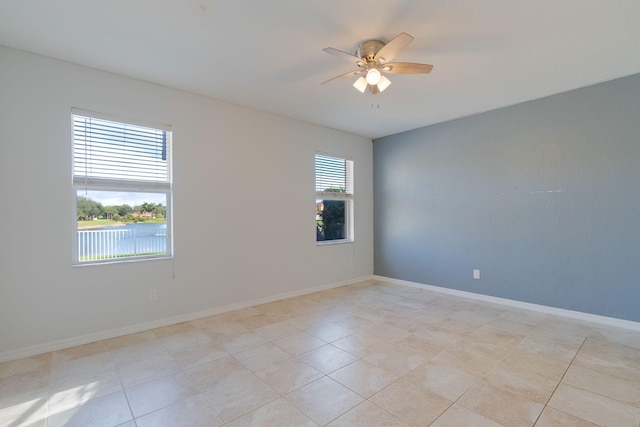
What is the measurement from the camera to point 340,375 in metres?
2.19

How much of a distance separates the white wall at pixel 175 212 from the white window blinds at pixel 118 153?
11 centimetres

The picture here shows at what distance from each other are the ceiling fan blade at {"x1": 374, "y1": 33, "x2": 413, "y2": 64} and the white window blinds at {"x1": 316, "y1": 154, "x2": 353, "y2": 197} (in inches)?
95.1

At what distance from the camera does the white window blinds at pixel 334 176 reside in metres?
4.70

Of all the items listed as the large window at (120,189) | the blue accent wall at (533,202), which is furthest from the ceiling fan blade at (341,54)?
the blue accent wall at (533,202)

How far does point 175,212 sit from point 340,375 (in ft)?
7.72

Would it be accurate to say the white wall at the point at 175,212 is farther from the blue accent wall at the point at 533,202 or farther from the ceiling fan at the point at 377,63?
the ceiling fan at the point at 377,63

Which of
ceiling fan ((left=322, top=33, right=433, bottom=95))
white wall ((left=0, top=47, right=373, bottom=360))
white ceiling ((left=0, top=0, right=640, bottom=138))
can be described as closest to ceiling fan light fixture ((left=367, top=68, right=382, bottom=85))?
ceiling fan ((left=322, top=33, right=433, bottom=95))

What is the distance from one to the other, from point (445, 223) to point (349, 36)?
3.10 metres

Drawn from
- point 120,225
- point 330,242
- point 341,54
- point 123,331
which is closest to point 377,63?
point 341,54

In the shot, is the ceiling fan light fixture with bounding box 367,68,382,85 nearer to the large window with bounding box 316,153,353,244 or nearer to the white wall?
the white wall

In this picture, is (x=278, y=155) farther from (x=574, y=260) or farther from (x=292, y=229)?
(x=574, y=260)

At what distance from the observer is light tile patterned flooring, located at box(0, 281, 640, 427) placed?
5.79 feet

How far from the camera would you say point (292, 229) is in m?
4.29

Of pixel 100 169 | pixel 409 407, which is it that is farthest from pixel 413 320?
pixel 100 169
